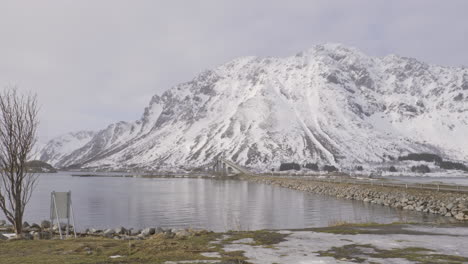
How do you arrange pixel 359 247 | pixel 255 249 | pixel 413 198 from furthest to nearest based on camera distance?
1. pixel 413 198
2. pixel 359 247
3. pixel 255 249

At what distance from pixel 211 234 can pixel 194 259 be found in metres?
6.58

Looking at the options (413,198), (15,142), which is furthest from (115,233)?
(413,198)

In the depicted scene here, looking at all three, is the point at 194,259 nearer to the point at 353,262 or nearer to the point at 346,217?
the point at 353,262

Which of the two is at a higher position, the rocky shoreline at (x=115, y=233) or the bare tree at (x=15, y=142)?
the bare tree at (x=15, y=142)

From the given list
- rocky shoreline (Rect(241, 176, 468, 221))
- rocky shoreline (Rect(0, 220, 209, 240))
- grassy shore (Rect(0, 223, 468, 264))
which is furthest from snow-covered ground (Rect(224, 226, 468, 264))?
rocky shoreline (Rect(241, 176, 468, 221))

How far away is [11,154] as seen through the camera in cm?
2280

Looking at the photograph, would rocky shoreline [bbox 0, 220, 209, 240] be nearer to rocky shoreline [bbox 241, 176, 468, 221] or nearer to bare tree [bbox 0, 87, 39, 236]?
bare tree [bbox 0, 87, 39, 236]

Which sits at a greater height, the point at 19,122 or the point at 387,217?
the point at 19,122

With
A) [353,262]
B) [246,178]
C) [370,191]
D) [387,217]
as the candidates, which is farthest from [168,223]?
[246,178]

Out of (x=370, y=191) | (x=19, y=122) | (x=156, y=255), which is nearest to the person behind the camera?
(x=156, y=255)

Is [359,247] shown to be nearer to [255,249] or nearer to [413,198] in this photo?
[255,249]

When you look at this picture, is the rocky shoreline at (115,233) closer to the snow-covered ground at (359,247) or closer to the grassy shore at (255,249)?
the grassy shore at (255,249)

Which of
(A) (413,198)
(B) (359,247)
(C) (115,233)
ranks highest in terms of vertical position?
(B) (359,247)

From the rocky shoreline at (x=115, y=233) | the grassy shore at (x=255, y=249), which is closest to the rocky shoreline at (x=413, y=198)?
the grassy shore at (x=255, y=249)
